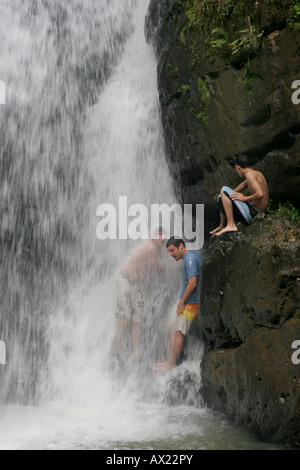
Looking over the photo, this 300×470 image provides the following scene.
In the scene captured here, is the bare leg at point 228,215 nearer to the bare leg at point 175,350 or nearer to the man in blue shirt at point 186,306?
the man in blue shirt at point 186,306

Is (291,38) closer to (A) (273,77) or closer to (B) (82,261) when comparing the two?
(A) (273,77)

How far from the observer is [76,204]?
1038cm

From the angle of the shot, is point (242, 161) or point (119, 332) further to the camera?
point (119, 332)

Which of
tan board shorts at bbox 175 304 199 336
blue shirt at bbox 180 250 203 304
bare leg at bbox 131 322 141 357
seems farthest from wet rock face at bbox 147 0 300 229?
bare leg at bbox 131 322 141 357

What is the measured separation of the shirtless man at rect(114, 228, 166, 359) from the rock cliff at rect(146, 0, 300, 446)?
996mm

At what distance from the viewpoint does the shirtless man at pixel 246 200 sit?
6.55 metres

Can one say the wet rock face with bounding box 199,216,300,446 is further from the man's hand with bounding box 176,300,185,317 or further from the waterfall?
the waterfall

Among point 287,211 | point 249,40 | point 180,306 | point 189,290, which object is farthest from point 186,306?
point 249,40

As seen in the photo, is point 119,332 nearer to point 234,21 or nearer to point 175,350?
point 175,350

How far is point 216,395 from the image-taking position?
21.2ft

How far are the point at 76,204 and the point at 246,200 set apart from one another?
4685 millimetres

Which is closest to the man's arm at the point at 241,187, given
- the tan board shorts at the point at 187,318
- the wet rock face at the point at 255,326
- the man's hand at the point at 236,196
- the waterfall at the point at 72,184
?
the man's hand at the point at 236,196

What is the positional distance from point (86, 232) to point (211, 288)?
413cm

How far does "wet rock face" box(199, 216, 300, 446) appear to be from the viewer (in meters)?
5.29
